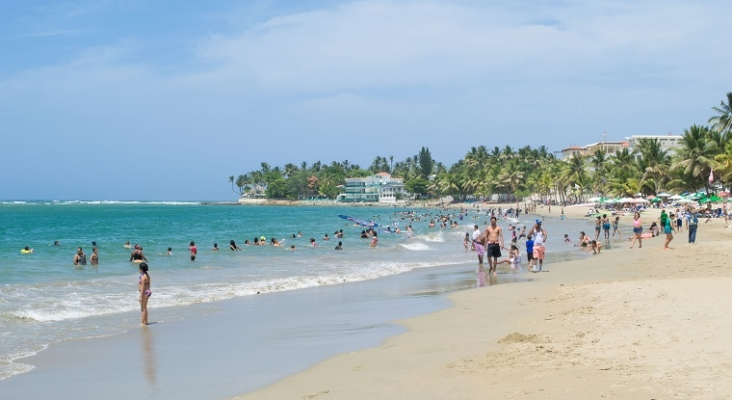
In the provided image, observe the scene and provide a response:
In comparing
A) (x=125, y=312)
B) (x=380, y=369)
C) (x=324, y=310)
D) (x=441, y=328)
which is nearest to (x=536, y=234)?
(x=324, y=310)

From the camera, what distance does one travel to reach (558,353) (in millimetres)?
7645

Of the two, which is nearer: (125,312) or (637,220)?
(125,312)

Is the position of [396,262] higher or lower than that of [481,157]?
lower

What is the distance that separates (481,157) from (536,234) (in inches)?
5203

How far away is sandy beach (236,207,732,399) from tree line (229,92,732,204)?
49.4 meters

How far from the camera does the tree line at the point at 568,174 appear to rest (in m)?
64.0

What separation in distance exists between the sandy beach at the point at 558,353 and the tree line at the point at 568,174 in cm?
4944

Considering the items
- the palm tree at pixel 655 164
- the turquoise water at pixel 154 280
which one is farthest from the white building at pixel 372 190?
the turquoise water at pixel 154 280

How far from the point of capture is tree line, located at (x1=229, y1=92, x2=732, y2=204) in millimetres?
63969

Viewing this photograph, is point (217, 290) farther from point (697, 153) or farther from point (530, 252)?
point (697, 153)

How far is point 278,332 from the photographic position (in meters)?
11.3

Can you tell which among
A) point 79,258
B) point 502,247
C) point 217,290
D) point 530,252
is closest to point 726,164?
point 530,252

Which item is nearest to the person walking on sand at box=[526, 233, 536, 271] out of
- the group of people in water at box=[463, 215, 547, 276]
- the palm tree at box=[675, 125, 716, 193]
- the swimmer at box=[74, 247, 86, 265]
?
the group of people in water at box=[463, 215, 547, 276]

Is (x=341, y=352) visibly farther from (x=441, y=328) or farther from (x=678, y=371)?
(x=678, y=371)
